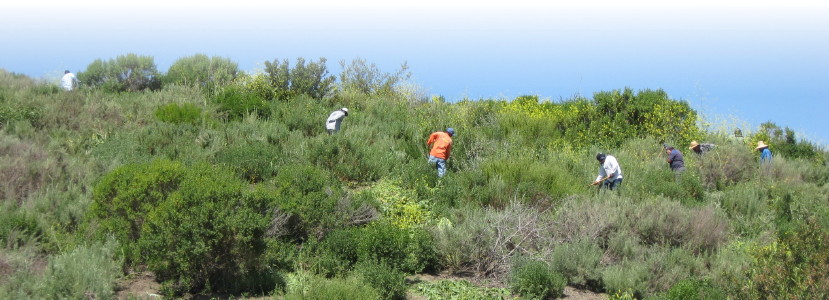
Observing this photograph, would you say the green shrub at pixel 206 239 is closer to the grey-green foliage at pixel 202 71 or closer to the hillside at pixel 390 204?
the hillside at pixel 390 204

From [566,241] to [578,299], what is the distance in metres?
1.42

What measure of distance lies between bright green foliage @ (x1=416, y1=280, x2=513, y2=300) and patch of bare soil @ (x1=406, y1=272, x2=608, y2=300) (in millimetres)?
137

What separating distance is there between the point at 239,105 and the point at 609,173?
1045 cm

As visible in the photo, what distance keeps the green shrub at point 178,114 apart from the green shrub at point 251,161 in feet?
13.8

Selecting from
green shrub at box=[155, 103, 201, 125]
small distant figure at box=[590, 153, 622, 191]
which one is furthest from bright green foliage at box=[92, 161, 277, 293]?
green shrub at box=[155, 103, 201, 125]

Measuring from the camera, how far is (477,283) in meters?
9.27

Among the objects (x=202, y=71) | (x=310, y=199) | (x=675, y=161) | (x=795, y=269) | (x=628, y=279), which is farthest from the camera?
(x=202, y=71)

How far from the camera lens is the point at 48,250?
8.72 metres

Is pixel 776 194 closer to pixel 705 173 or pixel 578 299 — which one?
pixel 705 173

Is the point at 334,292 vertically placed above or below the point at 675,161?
below

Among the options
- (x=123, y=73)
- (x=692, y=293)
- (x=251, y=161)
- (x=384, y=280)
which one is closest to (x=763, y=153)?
(x=692, y=293)

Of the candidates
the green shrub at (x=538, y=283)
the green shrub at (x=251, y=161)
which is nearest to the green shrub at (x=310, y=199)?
the green shrub at (x=251, y=161)

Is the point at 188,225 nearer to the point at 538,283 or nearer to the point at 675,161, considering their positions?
the point at 538,283

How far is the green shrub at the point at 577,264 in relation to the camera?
9.17m
